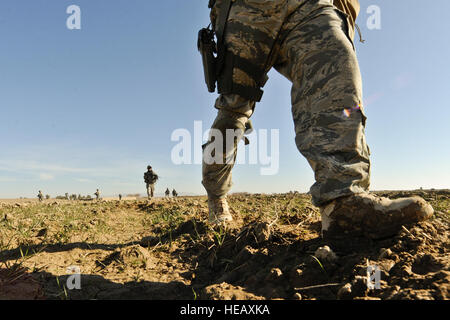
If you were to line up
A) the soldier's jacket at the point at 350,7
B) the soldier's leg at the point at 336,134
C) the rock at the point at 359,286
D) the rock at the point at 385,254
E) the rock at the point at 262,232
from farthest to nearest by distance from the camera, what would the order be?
the soldier's jacket at the point at 350,7 → the rock at the point at 262,232 → the soldier's leg at the point at 336,134 → the rock at the point at 385,254 → the rock at the point at 359,286

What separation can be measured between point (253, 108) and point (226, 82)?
0.99ft

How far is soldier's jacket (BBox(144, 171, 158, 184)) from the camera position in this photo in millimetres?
12555

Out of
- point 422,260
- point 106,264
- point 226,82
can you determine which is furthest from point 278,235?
point 226,82

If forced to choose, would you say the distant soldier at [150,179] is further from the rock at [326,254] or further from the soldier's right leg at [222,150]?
the rock at [326,254]

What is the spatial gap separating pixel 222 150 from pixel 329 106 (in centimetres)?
93

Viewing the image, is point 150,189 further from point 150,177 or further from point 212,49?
point 212,49

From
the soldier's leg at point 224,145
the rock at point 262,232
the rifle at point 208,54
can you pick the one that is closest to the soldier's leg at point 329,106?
the rock at point 262,232

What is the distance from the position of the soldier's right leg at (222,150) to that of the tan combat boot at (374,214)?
1.02 metres

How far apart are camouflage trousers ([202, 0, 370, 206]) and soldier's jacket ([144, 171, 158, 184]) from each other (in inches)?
447

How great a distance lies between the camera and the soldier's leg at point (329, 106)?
1.14 m

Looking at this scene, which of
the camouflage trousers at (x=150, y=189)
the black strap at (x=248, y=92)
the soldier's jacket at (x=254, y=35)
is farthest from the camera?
the camouflage trousers at (x=150, y=189)

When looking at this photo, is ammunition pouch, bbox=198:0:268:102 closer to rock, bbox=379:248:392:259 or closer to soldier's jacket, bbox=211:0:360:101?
soldier's jacket, bbox=211:0:360:101

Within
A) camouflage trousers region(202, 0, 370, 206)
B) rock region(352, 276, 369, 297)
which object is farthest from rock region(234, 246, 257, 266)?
rock region(352, 276, 369, 297)

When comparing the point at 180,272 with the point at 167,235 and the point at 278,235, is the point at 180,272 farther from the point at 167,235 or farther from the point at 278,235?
the point at 167,235
